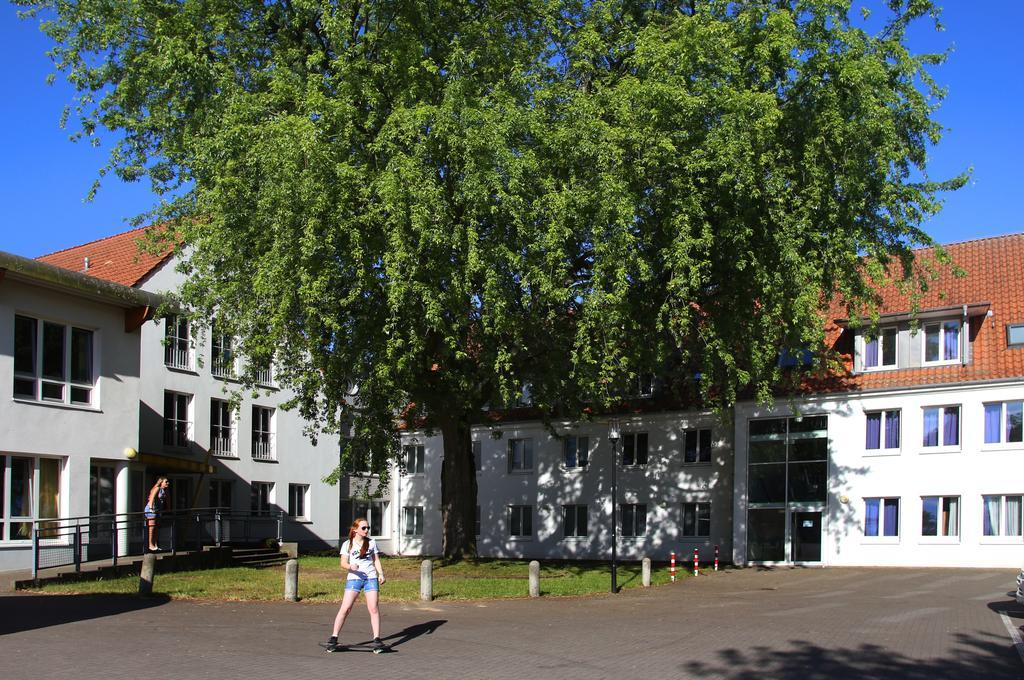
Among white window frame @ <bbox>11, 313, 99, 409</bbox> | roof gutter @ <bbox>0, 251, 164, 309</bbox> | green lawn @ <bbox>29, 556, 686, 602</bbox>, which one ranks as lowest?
Answer: green lawn @ <bbox>29, 556, 686, 602</bbox>

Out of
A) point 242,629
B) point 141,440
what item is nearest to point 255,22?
point 242,629

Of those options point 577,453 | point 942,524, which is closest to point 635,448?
point 577,453

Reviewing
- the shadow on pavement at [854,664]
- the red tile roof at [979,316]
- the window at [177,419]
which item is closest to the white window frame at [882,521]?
the red tile roof at [979,316]

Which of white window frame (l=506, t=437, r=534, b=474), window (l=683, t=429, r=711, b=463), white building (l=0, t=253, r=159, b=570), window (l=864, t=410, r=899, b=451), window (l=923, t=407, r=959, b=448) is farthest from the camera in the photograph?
white window frame (l=506, t=437, r=534, b=474)

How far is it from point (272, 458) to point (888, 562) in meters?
24.6

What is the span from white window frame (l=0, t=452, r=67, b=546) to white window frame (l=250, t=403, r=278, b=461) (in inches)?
671

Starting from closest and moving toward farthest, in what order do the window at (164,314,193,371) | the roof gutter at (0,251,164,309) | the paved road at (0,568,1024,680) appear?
the paved road at (0,568,1024,680) < the roof gutter at (0,251,164,309) < the window at (164,314,193,371)

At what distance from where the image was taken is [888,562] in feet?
110

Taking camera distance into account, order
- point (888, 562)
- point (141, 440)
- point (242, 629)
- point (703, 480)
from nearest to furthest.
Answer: point (242, 629)
point (888, 562)
point (141, 440)
point (703, 480)

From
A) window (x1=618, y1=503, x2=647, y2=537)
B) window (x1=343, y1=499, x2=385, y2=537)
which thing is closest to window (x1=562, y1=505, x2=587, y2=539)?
window (x1=618, y1=503, x2=647, y2=537)

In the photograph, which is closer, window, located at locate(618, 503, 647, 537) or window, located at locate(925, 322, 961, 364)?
window, located at locate(925, 322, 961, 364)

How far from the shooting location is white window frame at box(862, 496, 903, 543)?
33.6m

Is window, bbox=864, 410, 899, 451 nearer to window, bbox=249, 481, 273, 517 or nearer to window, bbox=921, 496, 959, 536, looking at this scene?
window, bbox=921, 496, 959, 536

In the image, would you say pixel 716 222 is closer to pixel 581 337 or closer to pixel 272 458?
pixel 581 337
